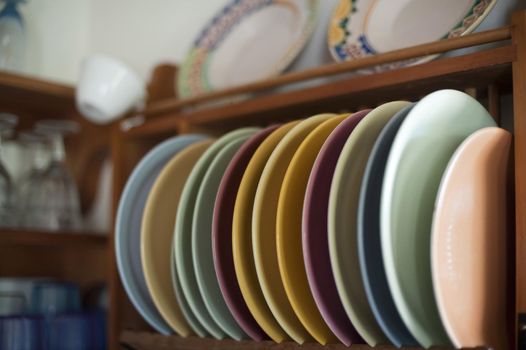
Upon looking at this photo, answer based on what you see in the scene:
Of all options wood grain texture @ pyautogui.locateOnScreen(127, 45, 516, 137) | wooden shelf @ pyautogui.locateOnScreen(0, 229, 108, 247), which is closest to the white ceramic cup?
wood grain texture @ pyautogui.locateOnScreen(127, 45, 516, 137)

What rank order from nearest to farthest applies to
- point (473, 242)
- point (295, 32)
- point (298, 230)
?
point (473, 242)
point (298, 230)
point (295, 32)

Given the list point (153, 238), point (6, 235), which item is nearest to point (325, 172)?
point (153, 238)

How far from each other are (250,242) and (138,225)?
27cm

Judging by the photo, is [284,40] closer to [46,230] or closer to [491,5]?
[491,5]

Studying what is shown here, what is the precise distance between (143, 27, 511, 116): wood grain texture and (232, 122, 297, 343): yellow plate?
122 millimetres

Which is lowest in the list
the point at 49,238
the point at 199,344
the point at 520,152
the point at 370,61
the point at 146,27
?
the point at 199,344

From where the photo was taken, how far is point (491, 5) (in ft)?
2.96

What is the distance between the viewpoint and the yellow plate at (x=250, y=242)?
2.99 ft

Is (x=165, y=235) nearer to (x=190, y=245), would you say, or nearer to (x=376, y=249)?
(x=190, y=245)

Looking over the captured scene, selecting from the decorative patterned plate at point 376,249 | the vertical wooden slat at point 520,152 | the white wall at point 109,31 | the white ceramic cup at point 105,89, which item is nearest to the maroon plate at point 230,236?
the decorative patterned plate at point 376,249

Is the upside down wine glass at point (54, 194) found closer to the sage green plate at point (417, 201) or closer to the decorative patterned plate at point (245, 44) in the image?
the decorative patterned plate at point (245, 44)

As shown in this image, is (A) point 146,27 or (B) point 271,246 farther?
(A) point 146,27

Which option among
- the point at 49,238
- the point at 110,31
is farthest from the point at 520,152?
the point at 110,31

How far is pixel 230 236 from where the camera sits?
0.97m
